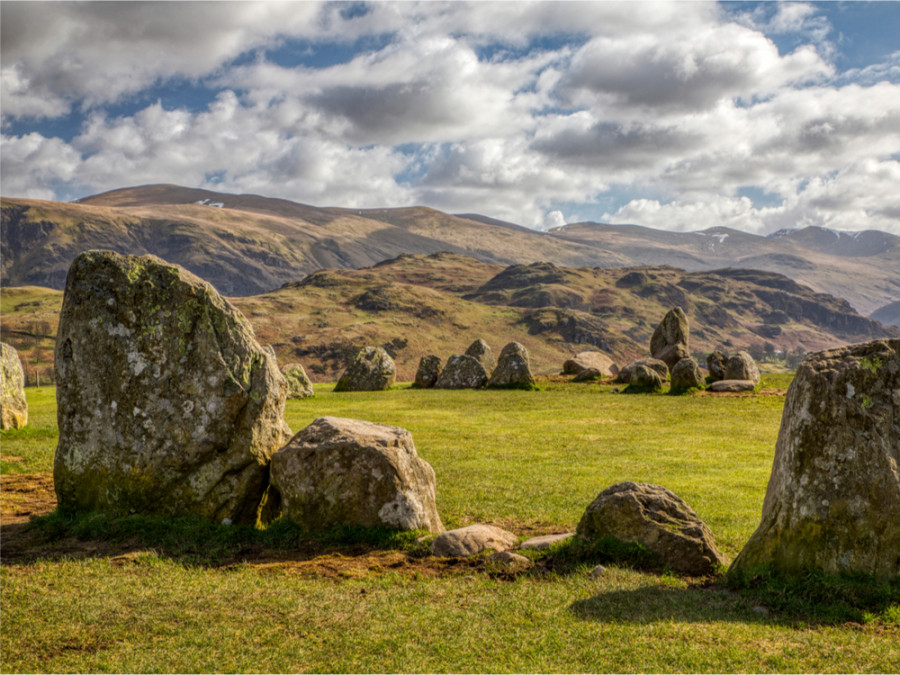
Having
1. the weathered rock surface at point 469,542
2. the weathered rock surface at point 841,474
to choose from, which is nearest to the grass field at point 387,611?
the weathered rock surface at point 469,542

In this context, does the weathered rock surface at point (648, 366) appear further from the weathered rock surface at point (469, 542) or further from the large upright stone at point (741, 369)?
the weathered rock surface at point (469, 542)

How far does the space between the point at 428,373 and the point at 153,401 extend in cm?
3571

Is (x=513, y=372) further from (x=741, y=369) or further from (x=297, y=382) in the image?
(x=741, y=369)

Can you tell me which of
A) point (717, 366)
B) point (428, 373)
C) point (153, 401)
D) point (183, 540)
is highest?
point (717, 366)

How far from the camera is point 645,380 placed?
40.5 m

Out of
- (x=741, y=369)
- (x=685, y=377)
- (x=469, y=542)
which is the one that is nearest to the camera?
(x=469, y=542)

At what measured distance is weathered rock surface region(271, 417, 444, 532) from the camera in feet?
39.8

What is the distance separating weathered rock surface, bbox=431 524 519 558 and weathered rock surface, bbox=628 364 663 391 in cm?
3050

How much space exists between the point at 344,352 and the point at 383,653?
120 m

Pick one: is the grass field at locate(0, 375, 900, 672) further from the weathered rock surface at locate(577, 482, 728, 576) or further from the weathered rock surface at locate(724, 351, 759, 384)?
the weathered rock surface at locate(724, 351, 759, 384)

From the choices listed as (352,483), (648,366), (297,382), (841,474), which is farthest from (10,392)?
(648,366)

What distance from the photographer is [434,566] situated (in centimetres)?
1076

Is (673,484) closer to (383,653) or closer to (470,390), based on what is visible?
(383,653)

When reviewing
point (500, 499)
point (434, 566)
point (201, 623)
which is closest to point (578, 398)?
point (500, 499)
